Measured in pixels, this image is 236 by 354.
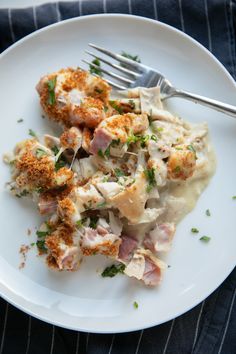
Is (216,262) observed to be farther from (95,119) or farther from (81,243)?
(95,119)

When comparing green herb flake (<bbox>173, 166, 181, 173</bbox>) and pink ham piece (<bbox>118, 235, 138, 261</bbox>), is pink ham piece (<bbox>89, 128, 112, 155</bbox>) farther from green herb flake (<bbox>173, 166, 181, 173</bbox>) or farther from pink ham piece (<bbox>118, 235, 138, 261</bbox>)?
pink ham piece (<bbox>118, 235, 138, 261</bbox>)

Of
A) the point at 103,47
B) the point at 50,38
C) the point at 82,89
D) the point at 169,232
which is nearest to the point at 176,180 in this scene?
the point at 169,232

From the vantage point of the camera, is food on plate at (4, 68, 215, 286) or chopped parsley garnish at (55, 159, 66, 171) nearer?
food on plate at (4, 68, 215, 286)

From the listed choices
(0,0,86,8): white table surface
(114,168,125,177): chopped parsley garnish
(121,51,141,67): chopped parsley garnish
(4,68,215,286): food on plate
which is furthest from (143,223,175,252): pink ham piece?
(0,0,86,8): white table surface

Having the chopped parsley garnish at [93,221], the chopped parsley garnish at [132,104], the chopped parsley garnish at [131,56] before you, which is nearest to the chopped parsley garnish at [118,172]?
the chopped parsley garnish at [93,221]

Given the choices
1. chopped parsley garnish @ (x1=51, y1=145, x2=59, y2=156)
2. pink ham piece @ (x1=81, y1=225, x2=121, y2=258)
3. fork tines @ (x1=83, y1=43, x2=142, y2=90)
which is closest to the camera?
pink ham piece @ (x1=81, y1=225, x2=121, y2=258)

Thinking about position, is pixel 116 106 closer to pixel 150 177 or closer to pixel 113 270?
pixel 150 177
